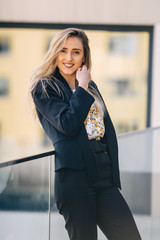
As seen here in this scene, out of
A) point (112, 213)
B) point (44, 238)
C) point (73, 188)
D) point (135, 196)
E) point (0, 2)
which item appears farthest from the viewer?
point (0, 2)

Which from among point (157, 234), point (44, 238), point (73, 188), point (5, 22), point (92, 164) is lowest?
point (157, 234)

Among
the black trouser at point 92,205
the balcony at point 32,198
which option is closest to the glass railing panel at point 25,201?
the balcony at point 32,198

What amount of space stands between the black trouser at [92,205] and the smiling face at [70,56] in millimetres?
463

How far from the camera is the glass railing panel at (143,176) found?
118 inches

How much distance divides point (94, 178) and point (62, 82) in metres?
0.52

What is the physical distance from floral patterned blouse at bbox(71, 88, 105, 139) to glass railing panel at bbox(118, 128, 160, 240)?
3.38 feet

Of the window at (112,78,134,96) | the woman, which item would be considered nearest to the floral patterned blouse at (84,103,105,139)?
the woman

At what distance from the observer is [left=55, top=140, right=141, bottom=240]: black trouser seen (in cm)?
168

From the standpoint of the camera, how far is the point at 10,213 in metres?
1.86

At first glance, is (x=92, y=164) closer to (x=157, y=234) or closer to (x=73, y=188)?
(x=73, y=188)

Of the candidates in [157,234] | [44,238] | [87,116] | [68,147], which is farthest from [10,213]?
[157,234]

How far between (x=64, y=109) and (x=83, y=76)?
0.22 metres

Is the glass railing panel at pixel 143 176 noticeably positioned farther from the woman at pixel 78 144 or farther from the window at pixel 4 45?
the window at pixel 4 45

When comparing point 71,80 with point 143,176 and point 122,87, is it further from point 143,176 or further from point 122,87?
point 122,87
